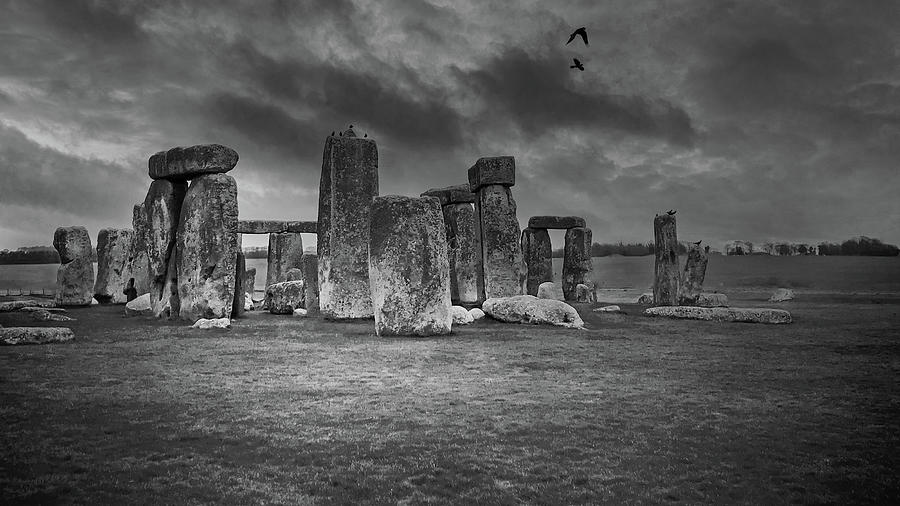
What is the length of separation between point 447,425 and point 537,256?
16184mm

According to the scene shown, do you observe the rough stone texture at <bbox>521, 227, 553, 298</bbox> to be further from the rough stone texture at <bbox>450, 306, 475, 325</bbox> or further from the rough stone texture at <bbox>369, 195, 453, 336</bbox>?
the rough stone texture at <bbox>369, 195, 453, 336</bbox>

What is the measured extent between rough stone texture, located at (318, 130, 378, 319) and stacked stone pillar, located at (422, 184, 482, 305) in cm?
401

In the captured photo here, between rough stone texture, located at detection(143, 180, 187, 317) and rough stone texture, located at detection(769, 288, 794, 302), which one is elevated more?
rough stone texture, located at detection(143, 180, 187, 317)

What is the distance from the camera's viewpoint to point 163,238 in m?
12.0

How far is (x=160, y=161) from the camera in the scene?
39.4 ft

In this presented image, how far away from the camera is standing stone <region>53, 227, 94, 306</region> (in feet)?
51.5

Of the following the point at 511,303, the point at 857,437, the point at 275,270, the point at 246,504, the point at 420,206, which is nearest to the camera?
the point at 246,504

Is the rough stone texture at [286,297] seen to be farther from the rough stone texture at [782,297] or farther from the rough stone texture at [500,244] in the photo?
the rough stone texture at [782,297]

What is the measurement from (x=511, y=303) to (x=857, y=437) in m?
7.61

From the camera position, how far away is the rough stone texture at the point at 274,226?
2062 cm

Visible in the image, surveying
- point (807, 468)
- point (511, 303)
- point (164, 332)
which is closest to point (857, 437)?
point (807, 468)

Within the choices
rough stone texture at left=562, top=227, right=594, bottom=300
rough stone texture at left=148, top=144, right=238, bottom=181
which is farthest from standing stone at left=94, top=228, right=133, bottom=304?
rough stone texture at left=562, top=227, right=594, bottom=300

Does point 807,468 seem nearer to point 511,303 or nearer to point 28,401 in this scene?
point 28,401

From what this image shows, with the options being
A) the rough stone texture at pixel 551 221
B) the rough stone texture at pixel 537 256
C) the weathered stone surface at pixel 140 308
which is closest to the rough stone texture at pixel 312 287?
the weathered stone surface at pixel 140 308
